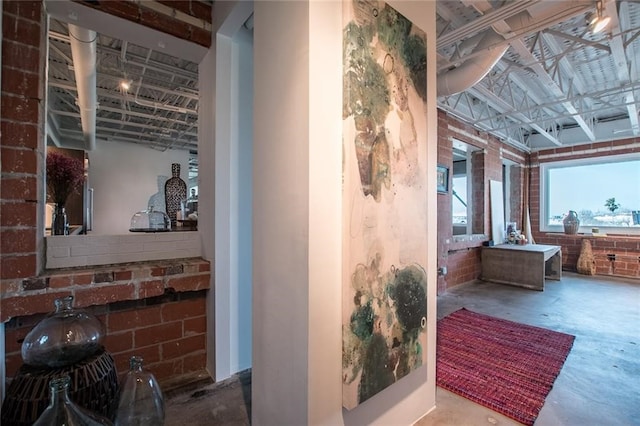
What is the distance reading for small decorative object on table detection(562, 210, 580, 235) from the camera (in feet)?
21.5

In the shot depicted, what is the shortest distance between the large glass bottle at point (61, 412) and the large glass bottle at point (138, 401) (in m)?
0.25

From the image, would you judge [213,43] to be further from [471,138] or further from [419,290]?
[471,138]

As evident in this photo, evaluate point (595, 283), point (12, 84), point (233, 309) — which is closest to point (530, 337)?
point (233, 309)

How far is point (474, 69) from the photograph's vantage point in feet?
9.95

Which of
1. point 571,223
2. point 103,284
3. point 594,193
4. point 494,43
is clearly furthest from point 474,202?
point 103,284

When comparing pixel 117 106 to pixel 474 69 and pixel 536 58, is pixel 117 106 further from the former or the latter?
pixel 536 58

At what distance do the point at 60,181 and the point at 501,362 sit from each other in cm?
382

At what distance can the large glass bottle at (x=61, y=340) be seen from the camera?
1.33 m

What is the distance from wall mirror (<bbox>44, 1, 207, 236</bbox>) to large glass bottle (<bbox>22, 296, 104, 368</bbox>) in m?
1.86

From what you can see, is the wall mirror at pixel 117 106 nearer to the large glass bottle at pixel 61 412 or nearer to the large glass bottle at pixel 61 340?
the large glass bottle at pixel 61 340

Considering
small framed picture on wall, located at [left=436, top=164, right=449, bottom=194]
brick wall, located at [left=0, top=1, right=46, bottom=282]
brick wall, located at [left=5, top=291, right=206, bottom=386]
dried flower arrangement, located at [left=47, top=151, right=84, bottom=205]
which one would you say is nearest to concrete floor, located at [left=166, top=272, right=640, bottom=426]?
brick wall, located at [left=5, top=291, right=206, bottom=386]

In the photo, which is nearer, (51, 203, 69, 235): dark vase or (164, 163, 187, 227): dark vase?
(51, 203, 69, 235): dark vase

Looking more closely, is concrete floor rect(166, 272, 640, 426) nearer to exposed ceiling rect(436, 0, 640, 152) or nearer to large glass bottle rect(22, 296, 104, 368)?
large glass bottle rect(22, 296, 104, 368)

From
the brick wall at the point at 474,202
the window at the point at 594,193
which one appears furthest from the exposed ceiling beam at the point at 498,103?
Result: the window at the point at 594,193
